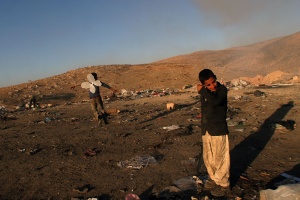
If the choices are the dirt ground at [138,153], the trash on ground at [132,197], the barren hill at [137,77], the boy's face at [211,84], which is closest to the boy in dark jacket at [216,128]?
the boy's face at [211,84]

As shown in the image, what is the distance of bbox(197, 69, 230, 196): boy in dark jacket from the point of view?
394cm

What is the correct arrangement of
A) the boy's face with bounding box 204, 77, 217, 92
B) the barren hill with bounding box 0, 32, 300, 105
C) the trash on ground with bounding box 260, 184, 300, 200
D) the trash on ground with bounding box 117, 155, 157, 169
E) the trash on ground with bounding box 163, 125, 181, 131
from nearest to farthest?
1. the trash on ground with bounding box 260, 184, 300, 200
2. the boy's face with bounding box 204, 77, 217, 92
3. the trash on ground with bounding box 117, 155, 157, 169
4. the trash on ground with bounding box 163, 125, 181, 131
5. the barren hill with bounding box 0, 32, 300, 105

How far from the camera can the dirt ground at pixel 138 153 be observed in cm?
445

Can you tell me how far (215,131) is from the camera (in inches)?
158

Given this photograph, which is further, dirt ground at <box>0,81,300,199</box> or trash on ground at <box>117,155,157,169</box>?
trash on ground at <box>117,155,157,169</box>

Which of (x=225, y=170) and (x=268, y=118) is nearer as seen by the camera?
(x=225, y=170)

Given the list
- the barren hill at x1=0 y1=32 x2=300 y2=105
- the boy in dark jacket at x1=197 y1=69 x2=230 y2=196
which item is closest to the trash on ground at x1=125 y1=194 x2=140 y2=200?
the boy in dark jacket at x1=197 y1=69 x2=230 y2=196

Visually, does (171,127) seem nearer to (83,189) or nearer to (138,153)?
(138,153)

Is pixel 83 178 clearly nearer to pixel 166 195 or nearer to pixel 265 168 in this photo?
pixel 166 195

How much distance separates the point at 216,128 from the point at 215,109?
241mm

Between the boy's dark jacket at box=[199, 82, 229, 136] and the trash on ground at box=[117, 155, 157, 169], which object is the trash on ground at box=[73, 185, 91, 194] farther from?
the boy's dark jacket at box=[199, 82, 229, 136]

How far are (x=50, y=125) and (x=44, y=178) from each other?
5.09 meters

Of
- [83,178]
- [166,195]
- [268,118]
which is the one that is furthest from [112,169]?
[268,118]

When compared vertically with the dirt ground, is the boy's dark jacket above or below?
above
